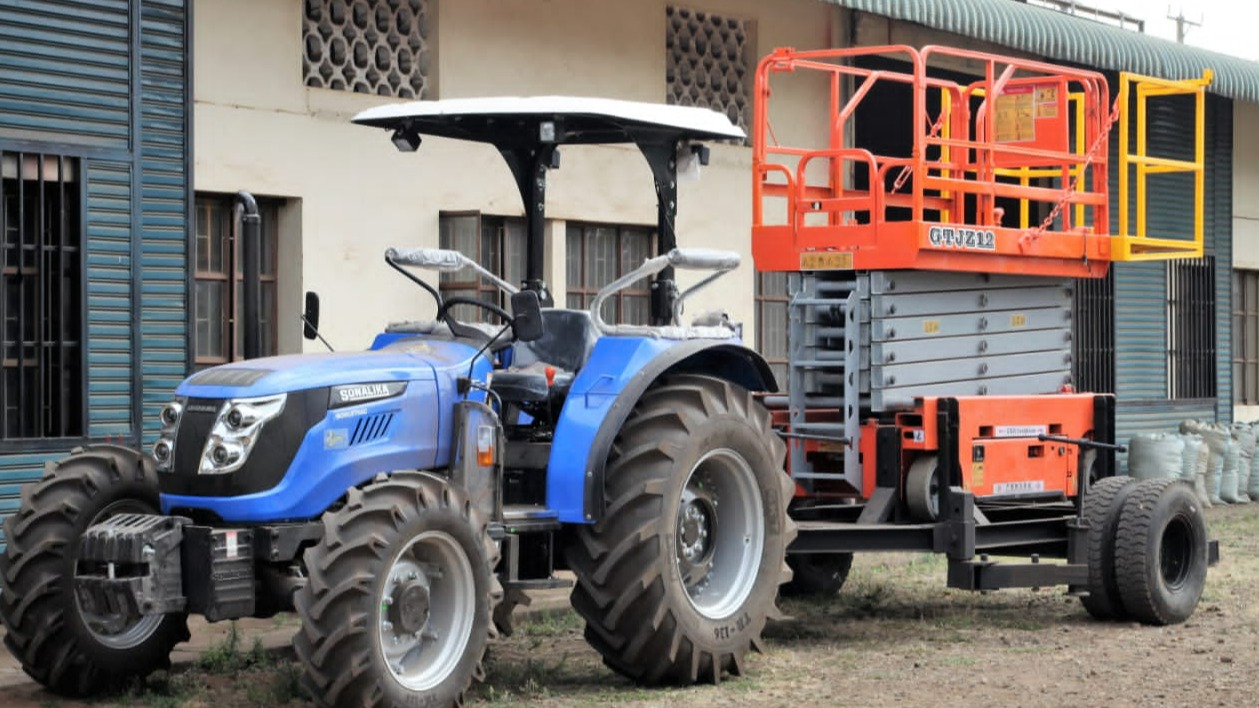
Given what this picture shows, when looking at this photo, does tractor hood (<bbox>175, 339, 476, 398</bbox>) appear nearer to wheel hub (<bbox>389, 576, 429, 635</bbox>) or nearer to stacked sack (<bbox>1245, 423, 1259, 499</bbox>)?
wheel hub (<bbox>389, 576, 429, 635</bbox>)

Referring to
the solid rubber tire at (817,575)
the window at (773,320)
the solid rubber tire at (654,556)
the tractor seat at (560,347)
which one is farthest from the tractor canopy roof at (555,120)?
the window at (773,320)

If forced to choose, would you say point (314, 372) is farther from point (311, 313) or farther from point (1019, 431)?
point (1019, 431)

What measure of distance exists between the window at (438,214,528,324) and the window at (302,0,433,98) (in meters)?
0.99

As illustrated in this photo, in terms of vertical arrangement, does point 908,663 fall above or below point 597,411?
below

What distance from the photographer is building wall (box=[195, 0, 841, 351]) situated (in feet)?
40.5

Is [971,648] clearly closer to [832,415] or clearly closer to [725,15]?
[832,415]

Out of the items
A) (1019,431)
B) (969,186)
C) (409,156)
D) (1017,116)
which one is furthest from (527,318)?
(409,156)

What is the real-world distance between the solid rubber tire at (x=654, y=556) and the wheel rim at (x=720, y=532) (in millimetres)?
150

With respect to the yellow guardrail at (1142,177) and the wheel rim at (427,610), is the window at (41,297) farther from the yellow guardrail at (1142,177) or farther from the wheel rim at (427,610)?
the yellow guardrail at (1142,177)

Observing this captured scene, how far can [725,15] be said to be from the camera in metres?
16.1

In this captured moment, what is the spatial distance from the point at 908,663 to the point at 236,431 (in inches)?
144

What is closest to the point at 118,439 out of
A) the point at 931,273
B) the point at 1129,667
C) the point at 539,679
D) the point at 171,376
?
the point at 171,376

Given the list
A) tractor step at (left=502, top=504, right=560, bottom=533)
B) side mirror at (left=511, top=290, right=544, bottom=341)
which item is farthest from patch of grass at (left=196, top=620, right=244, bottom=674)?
side mirror at (left=511, top=290, right=544, bottom=341)

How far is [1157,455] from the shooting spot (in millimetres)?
19484
